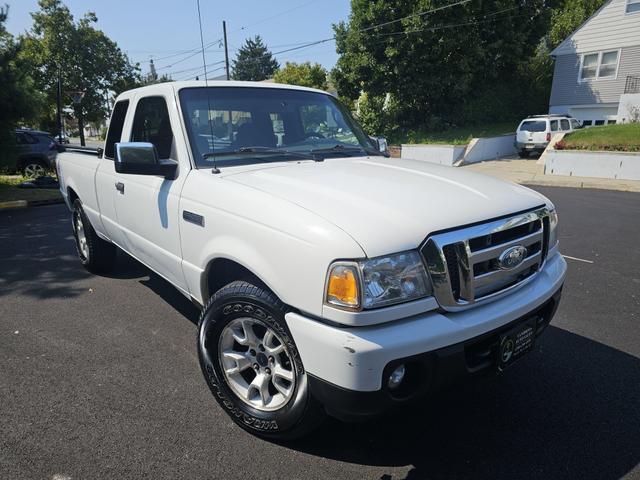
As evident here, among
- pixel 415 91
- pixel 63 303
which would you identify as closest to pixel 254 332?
pixel 63 303

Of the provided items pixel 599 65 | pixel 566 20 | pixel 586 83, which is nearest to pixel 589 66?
pixel 599 65

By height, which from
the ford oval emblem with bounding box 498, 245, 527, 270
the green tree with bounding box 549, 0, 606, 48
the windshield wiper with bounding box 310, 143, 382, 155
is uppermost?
the green tree with bounding box 549, 0, 606, 48

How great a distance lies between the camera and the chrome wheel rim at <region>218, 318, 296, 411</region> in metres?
2.35

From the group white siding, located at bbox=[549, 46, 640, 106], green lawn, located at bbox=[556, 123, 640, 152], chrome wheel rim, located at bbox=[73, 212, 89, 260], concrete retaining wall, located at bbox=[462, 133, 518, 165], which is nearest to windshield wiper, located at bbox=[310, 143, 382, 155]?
chrome wheel rim, located at bbox=[73, 212, 89, 260]

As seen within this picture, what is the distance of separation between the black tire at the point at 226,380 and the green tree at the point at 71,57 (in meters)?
31.4

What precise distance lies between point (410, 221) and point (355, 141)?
184 centimetres

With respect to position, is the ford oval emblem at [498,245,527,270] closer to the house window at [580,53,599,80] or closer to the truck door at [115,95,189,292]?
the truck door at [115,95,189,292]

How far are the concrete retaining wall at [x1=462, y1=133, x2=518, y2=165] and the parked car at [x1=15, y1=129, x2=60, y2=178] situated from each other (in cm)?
1599

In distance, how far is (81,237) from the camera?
5312 mm

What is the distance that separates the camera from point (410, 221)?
2.06 metres

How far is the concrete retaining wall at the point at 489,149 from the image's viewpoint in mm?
20297

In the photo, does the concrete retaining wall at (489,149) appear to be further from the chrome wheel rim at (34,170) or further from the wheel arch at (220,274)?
the wheel arch at (220,274)

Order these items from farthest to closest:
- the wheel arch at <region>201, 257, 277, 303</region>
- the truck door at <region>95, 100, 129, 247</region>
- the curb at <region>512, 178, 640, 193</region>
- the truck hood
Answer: the curb at <region>512, 178, 640, 193</region>, the truck door at <region>95, 100, 129, 247</region>, the wheel arch at <region>201, 257, 277, 303</region>, the truck hood

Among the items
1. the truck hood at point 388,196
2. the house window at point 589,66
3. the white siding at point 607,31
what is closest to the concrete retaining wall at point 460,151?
the house window at point 589,66
